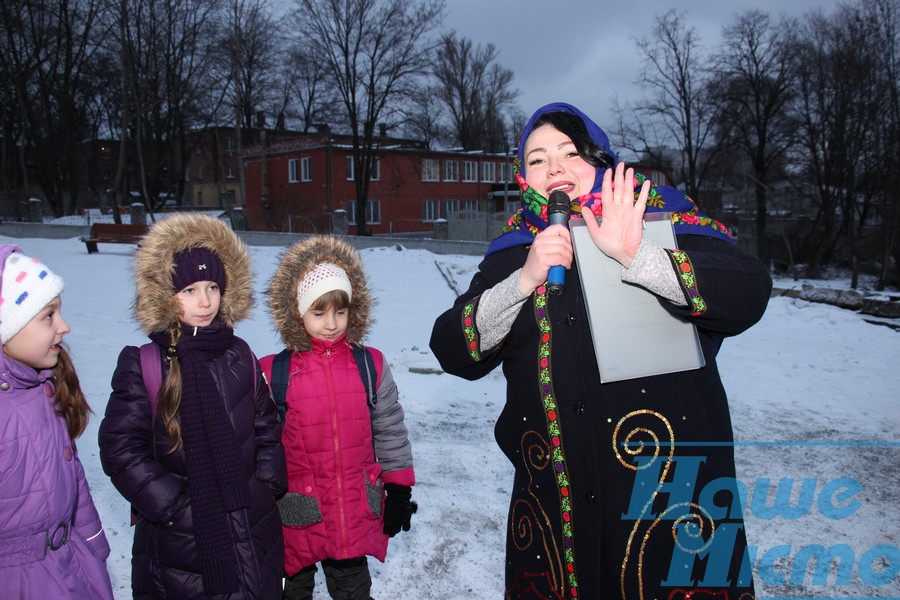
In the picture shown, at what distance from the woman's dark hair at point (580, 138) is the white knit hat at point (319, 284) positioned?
1353mm

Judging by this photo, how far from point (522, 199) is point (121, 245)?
64.2ft

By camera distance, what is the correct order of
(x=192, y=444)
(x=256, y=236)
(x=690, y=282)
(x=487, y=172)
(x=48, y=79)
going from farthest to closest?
1. (x=487, y=172)
2. (x=48, y=79)
3. (x=256, y=236)
4. (x=192, y=444)
5. (x=690, y=282)

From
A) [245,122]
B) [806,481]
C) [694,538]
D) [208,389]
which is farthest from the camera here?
[245,122]

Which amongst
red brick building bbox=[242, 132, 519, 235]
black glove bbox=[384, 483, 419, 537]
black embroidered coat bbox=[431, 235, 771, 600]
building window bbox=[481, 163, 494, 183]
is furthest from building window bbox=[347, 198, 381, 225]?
black embroidered coat bbox=[431, 235, 771, 600]

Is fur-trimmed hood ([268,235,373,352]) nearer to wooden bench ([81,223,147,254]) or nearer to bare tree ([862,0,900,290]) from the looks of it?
wooden bench ([81,223,147,254])

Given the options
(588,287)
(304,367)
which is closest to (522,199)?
(588,287)

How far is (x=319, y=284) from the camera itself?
9.57 ft

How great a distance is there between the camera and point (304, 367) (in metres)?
2.86

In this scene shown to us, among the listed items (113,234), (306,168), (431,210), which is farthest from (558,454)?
(431,210)

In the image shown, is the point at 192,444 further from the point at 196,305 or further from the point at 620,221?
the point at 620,221

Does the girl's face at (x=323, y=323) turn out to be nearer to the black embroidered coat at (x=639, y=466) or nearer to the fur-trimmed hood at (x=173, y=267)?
the fur-trimmed hood at (x=173, y=267)

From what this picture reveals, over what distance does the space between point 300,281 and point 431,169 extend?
3774 centimetres

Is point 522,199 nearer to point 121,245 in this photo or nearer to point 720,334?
point 720,334

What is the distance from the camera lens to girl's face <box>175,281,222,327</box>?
2572 mm
